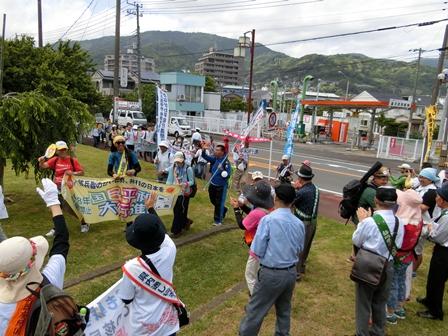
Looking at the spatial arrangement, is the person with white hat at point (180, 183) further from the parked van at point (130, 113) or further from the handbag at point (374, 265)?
the parked van at point (130, 113)

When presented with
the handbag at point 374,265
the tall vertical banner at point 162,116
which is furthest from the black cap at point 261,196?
the tall vertical banner at point 162,116

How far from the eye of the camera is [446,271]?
486 cm

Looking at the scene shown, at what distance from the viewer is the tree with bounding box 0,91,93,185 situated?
7.39 m

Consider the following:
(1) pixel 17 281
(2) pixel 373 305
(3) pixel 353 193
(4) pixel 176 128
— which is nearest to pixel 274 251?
(2) pixel 373 305

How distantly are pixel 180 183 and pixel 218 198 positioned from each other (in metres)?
1.12

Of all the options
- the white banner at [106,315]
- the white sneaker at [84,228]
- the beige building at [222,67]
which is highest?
the beige building at [222,67]

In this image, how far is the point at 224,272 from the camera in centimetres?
618

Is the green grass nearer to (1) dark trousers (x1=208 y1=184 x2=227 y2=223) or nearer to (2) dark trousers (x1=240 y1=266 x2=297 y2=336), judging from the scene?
(1) dark trousers (x1=208 y1=184 x2=227 y2=223)

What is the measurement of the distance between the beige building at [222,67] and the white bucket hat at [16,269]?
168767 mm

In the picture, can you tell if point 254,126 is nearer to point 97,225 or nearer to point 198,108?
point 97,225

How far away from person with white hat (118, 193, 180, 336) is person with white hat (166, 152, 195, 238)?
4467mm

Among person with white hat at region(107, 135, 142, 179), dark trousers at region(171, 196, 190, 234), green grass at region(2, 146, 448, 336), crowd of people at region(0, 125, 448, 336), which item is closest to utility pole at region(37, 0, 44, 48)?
green grass at region(2, 146, 448, 336)

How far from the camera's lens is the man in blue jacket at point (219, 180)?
316 inches

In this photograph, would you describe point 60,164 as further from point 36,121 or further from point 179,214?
point 179,214
